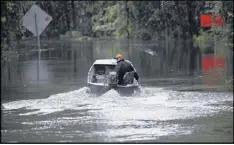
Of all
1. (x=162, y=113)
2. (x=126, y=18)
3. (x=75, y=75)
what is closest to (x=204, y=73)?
(x=75, y=75)

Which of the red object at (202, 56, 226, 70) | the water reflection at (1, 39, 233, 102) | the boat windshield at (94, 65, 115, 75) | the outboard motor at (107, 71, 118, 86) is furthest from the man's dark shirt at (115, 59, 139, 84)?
the red object at (202, 56, 226, 70)

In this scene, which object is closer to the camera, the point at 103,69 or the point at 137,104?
the point at 137,104

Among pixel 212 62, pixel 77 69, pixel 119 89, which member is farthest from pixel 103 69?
pixel 212 62

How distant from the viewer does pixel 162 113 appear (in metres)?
20.5

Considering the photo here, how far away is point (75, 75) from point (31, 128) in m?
16.9

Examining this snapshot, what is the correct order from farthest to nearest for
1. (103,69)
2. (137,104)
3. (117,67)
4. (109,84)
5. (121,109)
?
(103,69) → (117,67) → (109,84) → (137,104) → (121,109)

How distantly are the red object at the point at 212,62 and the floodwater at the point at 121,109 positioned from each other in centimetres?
157

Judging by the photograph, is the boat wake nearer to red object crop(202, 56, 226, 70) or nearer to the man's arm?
the man's arm

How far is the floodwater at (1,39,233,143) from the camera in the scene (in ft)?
55.6

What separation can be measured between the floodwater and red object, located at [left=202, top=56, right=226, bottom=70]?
1572 millimetres

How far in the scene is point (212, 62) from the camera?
136 ft

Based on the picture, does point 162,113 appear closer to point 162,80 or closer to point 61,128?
point 61,128

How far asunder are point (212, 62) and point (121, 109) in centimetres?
2061

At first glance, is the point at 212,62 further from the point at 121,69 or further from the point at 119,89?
the point at 119,89
